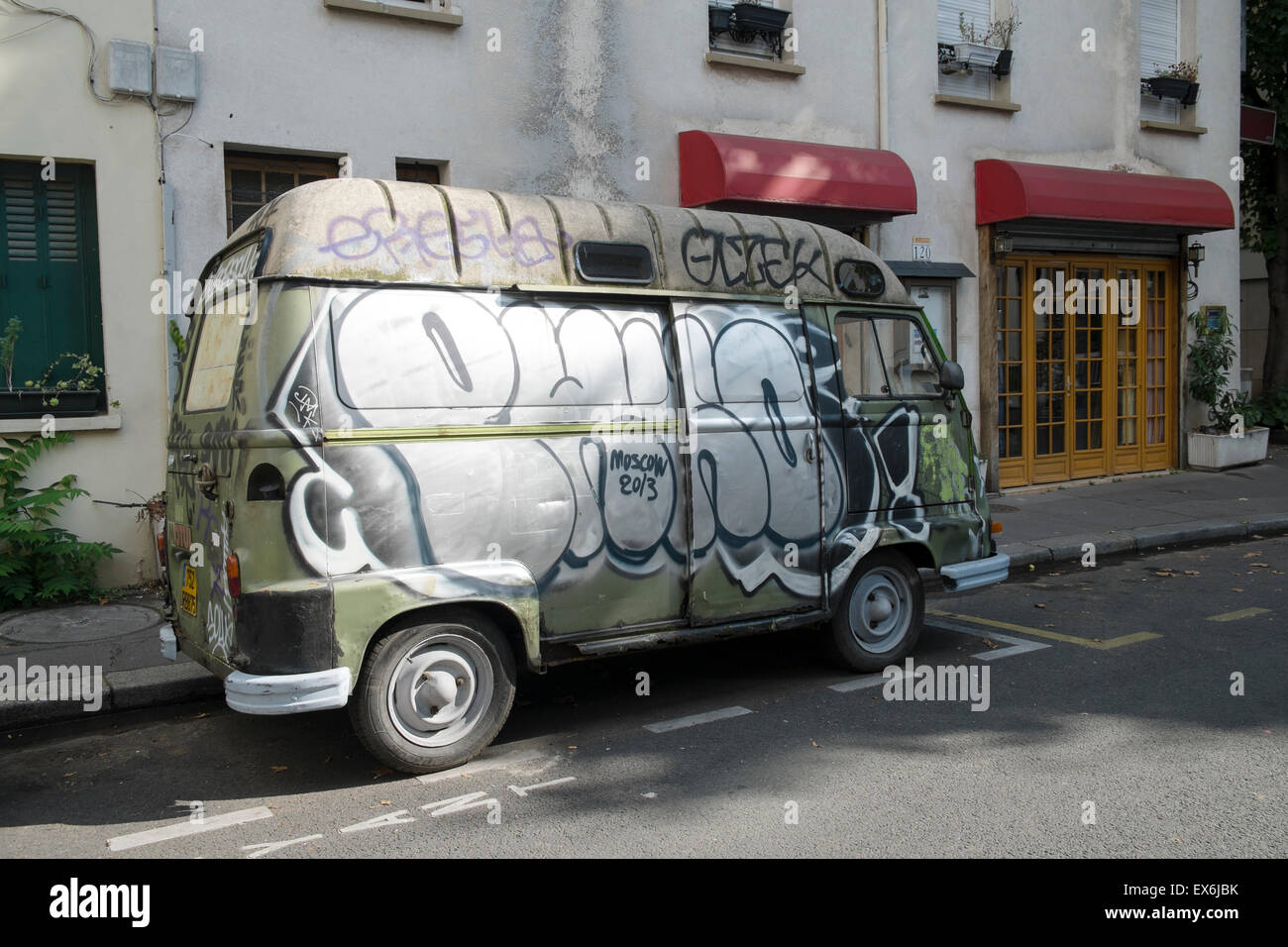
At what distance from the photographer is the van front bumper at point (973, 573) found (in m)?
6.42

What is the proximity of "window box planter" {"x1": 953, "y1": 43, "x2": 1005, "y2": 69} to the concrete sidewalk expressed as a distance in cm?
523

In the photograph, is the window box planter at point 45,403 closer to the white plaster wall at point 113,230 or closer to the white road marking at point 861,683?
the white plaster wall at point 113,230

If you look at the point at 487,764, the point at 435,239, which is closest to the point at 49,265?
the point at 435,239

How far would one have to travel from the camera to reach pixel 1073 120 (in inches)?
550

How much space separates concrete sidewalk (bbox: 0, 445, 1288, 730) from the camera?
6102mm

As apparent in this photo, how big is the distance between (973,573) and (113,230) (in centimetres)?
671

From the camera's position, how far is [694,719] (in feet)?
18.0

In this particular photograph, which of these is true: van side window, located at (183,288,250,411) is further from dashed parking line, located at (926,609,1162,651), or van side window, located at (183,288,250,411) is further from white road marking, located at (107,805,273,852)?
dashed parking line, located at (926,609,1162,651)

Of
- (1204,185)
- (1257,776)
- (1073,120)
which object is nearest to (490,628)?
(1257,776)

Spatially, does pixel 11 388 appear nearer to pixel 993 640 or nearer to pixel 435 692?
pixel 435 692

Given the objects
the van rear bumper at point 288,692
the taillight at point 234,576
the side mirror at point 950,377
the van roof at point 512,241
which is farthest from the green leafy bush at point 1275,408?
the taillight at point 234,576
